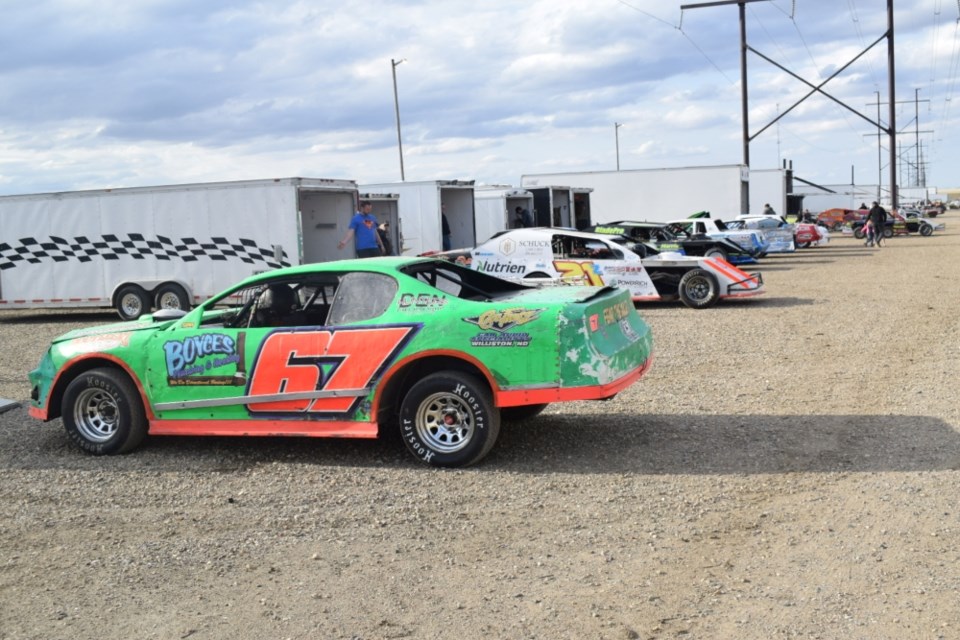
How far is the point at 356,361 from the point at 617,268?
35.1 ft

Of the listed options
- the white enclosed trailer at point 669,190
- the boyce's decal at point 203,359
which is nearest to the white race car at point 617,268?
the boyce's decal at point 203,359

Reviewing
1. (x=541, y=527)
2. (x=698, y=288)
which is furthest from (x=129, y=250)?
(x=541, y=527)

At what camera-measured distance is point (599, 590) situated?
4699 mm

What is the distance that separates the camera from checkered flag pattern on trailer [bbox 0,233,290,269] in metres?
17.7

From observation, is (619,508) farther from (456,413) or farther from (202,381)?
(202,381)

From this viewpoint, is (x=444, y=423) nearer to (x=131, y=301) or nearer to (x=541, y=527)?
(x=541, y=527)

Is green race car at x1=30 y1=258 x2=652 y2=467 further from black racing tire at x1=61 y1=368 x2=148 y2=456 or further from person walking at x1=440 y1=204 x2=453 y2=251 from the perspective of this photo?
person walking at x1=440 y1=204 x2=453 y2=251

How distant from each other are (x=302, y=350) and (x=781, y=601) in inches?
154

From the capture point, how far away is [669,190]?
3753 centimetres

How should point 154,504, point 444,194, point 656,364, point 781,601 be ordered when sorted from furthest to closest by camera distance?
point 444,194
point 656,364
point 154,504
point 781,601

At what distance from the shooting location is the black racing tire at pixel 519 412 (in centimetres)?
803

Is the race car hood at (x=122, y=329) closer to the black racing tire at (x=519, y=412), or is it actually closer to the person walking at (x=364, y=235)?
the black racing tire at (x=519, y=412)

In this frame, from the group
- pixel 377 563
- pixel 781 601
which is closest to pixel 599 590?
pixel 781 601

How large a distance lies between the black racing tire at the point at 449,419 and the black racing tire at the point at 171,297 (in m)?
12.3
